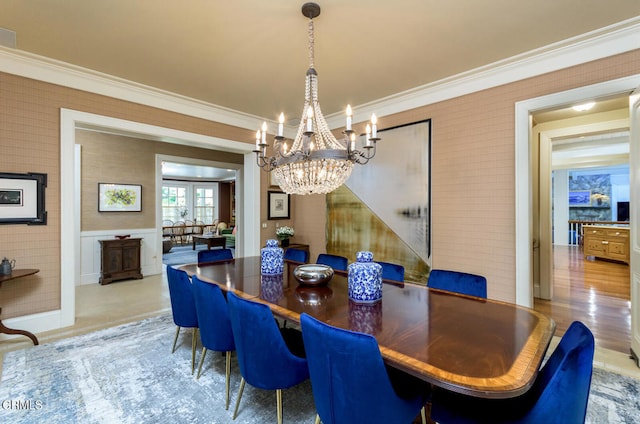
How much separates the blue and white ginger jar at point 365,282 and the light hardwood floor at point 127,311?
2198mm

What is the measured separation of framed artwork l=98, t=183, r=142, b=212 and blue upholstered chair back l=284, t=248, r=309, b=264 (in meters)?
3.81

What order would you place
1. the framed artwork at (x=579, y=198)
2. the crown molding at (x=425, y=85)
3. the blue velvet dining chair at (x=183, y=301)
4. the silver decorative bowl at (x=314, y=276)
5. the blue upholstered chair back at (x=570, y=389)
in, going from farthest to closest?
1. the framed artwork at (x=579, y=198)
2. the crown molding at (x=425, y=85)
3. the blue velvet dining chair at (x=183, y=301)
4. the silver decorative bowl at (x=314, y=276)
5. the blue upholstered chair back at (x=570, y=389)

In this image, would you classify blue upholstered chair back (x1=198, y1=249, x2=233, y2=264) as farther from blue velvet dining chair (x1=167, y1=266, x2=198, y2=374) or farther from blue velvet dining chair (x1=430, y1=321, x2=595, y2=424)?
blue velvet dining chair (x1=430, y1=321, x2=595, y2=424)

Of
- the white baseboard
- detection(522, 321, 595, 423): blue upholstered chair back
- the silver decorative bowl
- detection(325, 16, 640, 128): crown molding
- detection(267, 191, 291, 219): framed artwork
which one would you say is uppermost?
detection(325, 16, 640, 128): crown molding

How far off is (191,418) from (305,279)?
3.68ft

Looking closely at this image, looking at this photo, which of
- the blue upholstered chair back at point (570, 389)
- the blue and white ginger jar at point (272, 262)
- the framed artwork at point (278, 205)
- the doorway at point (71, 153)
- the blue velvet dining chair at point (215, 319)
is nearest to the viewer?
the blue upholstered chair back at point (570, 389)

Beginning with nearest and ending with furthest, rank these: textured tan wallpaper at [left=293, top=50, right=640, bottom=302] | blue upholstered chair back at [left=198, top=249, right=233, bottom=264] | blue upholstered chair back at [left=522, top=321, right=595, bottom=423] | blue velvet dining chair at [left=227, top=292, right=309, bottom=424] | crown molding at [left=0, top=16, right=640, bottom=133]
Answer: blue upholstered chair back at [left=522, top=321, right=595, bottom=423] → blue velvet dining chair at [left=227, top=292, right=309, bottom=424] → crown molding at [left=0, top=16, right=640, bottom=133] → textured tan wallpaper at [left=293, top=50, right=640, bottom=302] → blue upholstered chair back at [left=198, top=249, right=233, bottom=264]

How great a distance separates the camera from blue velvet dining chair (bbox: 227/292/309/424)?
1558 mm

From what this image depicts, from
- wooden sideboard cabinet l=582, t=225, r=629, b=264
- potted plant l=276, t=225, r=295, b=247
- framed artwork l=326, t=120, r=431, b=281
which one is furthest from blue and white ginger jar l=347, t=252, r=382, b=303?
wooden sideboard cabinet l=582, t=225, r=629, b=264

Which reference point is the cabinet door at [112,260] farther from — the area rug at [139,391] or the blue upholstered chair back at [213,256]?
the blue upholstered chair back at [213,256]

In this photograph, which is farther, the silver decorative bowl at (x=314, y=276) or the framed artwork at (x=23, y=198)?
the framed artwork at (x=23, y=198)

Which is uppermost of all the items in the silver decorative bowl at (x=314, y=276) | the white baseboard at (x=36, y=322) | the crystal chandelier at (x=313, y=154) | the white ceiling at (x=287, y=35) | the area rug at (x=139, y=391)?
the white ceiling at (x=287, y=35)

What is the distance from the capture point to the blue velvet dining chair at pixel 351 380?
1.14m

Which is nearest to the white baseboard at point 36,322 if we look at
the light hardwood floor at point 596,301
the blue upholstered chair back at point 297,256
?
the blue upholstered chair back at point 297,256
